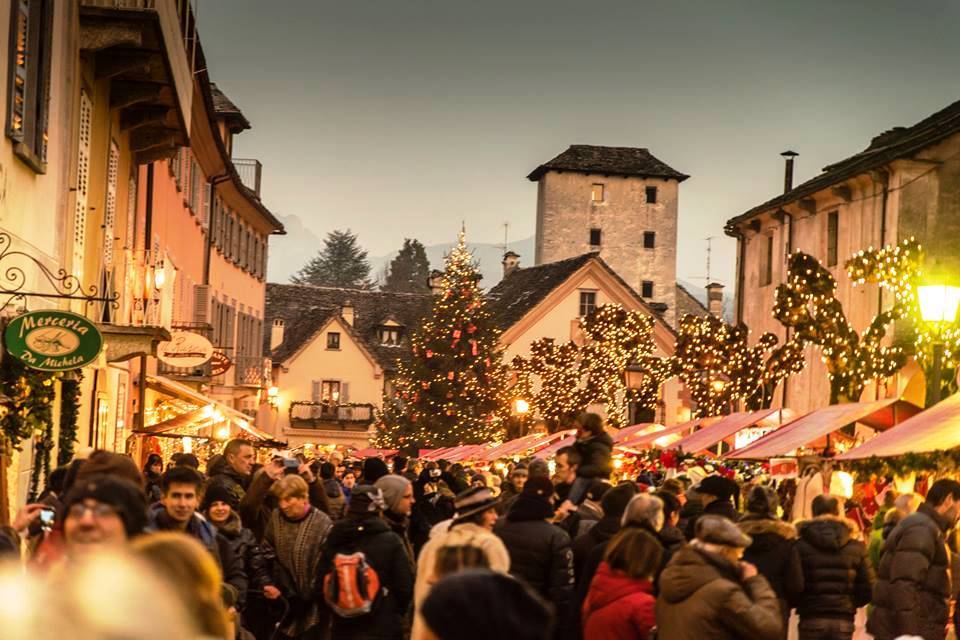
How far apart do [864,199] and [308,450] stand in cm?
4007

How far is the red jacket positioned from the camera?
10.4m

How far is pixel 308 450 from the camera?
7831 cm

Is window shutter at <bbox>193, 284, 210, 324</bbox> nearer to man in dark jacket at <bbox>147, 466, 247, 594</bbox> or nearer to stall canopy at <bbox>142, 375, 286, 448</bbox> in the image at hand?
stall canopy at <bbox>142, 375, 286, 448</bbox>

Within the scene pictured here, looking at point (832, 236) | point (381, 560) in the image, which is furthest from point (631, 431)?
point (381, 560)

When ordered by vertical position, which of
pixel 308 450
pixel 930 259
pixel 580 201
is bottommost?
pixel 308 450

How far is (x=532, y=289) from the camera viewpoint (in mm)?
85875

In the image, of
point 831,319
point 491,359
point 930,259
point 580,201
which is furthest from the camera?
point 580,201

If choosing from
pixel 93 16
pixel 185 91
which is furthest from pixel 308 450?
pixel 93 16

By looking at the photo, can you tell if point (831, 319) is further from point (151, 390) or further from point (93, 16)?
point (93, 16)

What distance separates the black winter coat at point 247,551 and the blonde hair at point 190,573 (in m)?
6.51

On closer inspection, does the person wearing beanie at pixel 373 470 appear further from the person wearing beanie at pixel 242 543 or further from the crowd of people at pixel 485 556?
the person wearing beanie at pixel 242 543

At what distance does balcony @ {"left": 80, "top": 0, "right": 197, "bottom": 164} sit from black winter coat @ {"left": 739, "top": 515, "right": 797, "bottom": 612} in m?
9.27

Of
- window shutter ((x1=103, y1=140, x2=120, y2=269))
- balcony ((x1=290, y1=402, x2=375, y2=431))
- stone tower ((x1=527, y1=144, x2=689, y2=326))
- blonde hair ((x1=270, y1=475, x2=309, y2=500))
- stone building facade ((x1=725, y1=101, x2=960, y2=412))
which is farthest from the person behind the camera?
stone tower ((x1=527, y1=144, x2=689, y2=326))

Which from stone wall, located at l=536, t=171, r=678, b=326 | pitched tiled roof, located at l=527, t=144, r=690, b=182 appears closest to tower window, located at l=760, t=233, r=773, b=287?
stone wall, located at l=536, t=171, r=678, b=326
